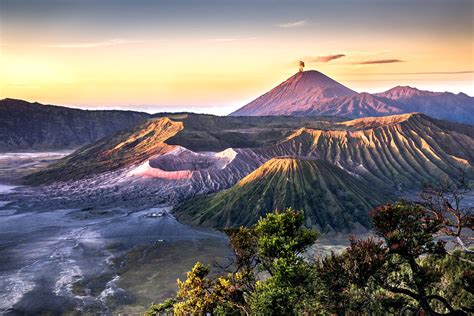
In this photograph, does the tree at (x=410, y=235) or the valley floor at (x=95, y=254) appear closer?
the tree at (x=410, y=235)

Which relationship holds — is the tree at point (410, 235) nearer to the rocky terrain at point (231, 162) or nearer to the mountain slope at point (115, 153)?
the rocky terrain at point (231, 162)

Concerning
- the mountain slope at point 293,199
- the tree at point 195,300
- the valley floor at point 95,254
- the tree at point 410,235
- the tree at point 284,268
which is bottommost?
the valley floor at point 95,254

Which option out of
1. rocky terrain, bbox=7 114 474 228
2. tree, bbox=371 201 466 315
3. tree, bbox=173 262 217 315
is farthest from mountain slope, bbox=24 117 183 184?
tree, bbox=371 201 466 315

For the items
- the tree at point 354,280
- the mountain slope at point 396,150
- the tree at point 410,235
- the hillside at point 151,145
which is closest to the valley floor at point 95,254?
the tree at point 354,280

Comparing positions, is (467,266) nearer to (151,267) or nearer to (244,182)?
(151,267)

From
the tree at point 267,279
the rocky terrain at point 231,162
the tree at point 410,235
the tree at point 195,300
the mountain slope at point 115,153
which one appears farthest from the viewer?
the mountain slope at point 115,153

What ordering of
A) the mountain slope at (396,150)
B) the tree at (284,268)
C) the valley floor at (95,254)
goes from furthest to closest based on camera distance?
1. the mountain slope at (396,150)
2. the valley floor at (95,254)
3. the tree at (284,268)

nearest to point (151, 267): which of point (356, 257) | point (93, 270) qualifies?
point (93, 270)

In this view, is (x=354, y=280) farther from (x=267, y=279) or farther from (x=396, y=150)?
(x=396, y=150)
